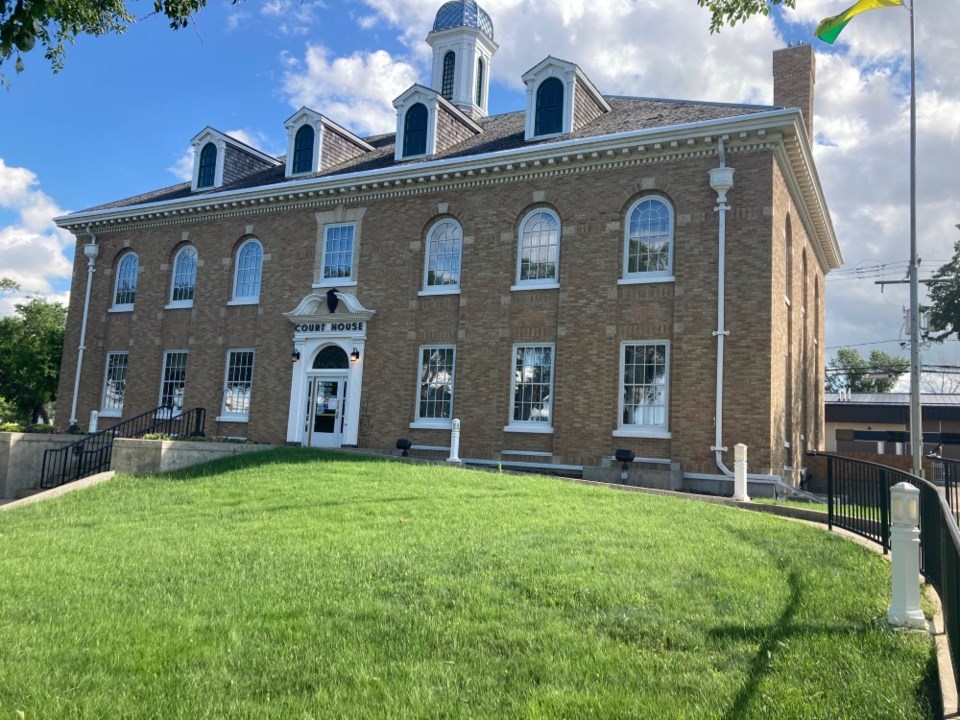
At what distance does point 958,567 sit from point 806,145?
15.9 meters

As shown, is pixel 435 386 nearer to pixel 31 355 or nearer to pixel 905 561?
pixel 905 561

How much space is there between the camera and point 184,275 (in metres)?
26.2

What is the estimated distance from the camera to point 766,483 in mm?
16750

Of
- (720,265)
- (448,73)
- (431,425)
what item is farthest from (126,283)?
(720,265)

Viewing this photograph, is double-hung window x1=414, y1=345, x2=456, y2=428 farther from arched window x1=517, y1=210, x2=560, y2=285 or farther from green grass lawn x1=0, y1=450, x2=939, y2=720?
green grass lawn x1=0, y1=450, x2=939, y2=720

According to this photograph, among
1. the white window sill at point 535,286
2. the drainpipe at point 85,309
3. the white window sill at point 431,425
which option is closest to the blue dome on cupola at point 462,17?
the white window sill at point 535,286

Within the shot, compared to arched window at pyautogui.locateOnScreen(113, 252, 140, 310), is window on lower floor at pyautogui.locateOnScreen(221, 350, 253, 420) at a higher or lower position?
lower

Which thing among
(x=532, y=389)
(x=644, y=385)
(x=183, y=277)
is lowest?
(x=532, y=389)

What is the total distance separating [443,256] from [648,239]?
222 inches

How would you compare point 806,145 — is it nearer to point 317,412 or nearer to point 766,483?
point 766,483

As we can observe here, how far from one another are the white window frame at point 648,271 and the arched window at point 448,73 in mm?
12646

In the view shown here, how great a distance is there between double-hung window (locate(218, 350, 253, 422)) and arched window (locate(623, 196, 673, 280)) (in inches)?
464

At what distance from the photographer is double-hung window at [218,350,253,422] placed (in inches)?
949

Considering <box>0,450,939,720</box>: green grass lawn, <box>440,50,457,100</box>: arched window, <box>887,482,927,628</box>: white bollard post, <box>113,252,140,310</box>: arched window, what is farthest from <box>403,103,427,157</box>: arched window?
<box>887,482,927,628</box>: white bollard post
